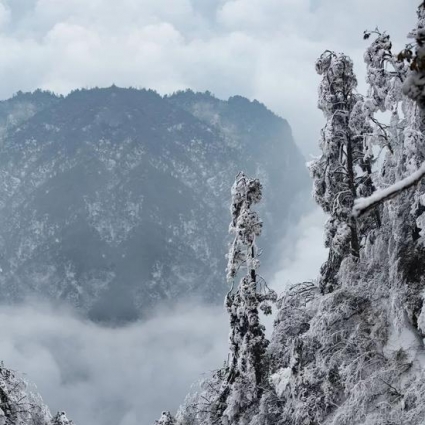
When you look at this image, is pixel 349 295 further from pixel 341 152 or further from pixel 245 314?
pixel 245 314

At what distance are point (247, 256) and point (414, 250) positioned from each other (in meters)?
7.76

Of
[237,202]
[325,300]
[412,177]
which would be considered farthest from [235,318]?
[412,177]

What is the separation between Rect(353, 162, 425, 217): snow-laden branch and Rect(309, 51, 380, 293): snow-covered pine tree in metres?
15.1

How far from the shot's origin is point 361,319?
1716 centimetres

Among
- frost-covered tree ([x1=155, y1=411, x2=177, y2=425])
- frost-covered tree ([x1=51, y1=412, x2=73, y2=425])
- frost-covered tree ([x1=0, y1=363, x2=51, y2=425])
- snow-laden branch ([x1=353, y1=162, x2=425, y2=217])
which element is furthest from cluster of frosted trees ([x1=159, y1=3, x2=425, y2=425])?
frost-covered tree ([x1=51, y1=412, x2=73, y2=425])

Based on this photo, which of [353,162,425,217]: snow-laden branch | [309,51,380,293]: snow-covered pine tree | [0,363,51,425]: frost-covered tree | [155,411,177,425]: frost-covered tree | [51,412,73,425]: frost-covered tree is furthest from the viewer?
[155,411,177,425]: frost-covered tree

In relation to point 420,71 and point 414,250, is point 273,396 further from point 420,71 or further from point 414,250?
point 420,71

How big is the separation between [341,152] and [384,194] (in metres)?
16.3

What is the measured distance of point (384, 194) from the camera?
11.7 ft

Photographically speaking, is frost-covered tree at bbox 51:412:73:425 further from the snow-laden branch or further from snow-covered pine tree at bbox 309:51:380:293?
the snow-laden branch

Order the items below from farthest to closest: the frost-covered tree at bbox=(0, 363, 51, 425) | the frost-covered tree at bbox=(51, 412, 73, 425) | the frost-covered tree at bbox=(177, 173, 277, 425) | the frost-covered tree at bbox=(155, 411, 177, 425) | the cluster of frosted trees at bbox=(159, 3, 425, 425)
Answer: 1. the frost-covered tree at bbox=(155, 411, 177, 425)
2. the frost-covered tree at bbox=(51, 412, 73, 425)
3. the frost-covered tree at bbox=(177, 173, 277, 425)
4. the frost-covered tree at bbox=(0, 363, 51, 425)
5. the cluster of frosted trees at bbox=(159, 3, 425, 425)

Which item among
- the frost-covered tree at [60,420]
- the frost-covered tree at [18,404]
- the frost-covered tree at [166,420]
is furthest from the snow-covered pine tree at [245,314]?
the frost-covered tree at [60,420]

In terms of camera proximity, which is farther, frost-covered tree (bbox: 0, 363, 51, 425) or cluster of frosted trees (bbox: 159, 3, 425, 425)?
frost-covered tree (bbox: 0, 363, 51, 425)

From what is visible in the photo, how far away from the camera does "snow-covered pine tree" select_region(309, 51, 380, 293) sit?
18.8 m
